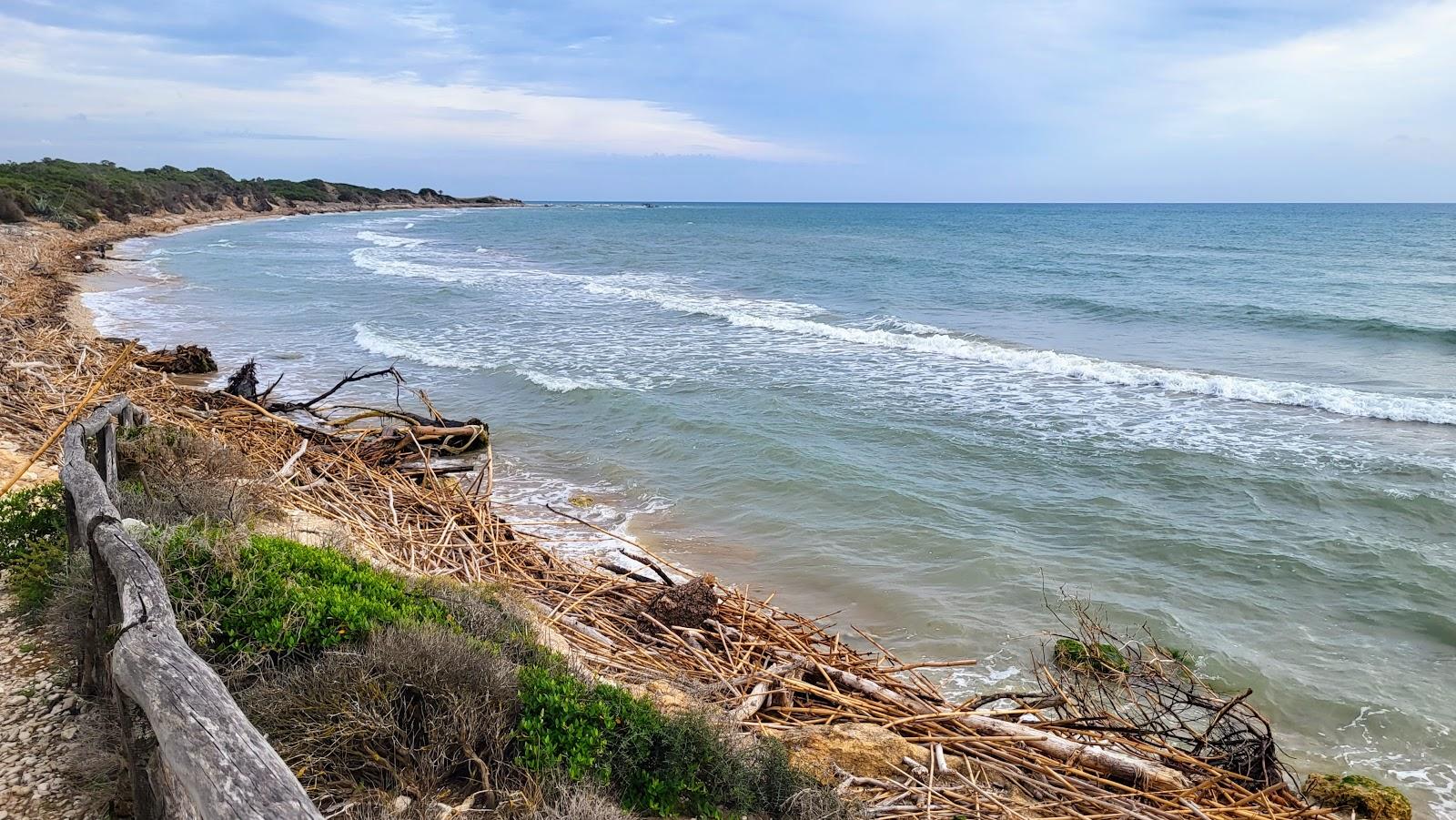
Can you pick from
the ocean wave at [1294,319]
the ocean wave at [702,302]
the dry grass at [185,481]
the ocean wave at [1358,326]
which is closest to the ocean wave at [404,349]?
the ocean wave at [702,302]

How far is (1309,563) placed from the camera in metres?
9.37

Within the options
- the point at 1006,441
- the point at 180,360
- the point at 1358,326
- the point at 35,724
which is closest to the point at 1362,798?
the point at 35,724

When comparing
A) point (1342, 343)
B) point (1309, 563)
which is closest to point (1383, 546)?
point (1309, 563)

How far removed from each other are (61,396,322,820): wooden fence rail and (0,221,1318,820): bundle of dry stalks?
8.65 feet

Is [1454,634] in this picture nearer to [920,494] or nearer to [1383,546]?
[1383,546]

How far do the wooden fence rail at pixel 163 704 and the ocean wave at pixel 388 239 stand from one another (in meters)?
58.1

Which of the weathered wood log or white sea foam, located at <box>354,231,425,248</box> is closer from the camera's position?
the weathered wood log

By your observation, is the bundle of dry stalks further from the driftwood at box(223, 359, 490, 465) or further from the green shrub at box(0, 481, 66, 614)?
the green shrub at box(0, 481, 66, 614)

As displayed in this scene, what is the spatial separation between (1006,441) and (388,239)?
60616 mm

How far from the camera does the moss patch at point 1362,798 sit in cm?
537

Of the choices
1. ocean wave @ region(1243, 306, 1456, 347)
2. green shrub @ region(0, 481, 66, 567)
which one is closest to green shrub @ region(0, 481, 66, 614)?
green shrub @ region(0, 481, 66, 567)

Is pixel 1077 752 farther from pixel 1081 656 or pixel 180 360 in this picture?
pixel 180 360

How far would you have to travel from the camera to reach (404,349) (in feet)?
70.6

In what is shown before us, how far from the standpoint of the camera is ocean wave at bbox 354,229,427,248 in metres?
58.9
